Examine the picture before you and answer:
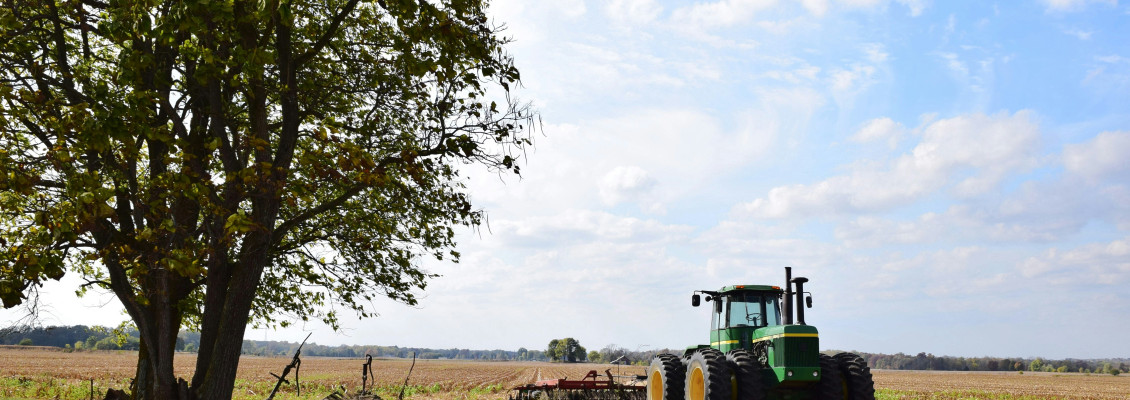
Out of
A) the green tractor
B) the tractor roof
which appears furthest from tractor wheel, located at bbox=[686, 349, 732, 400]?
the tractor roof

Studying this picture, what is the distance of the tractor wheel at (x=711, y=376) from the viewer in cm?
1247

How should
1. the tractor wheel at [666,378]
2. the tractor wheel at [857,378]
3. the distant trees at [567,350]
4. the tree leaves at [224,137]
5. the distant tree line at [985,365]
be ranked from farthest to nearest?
1. the distant tree line at [985,365]
2. the distant trees at [567,350]
3. the tractor wheel at [666,378]
4. the tractor wheel at [857,378]
5. the tree leaves at [224,137]

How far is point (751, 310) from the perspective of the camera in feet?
50.4

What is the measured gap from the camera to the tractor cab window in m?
15.3

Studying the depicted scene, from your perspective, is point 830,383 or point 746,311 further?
point 746,311

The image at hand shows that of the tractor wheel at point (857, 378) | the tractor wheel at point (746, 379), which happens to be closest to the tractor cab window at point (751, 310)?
the tractor wheel at point (857, 378)

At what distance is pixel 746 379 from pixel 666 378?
2.72 metres

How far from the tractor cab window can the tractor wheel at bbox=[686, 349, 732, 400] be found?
7.19ft

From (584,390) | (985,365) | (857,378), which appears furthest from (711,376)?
(985,365)

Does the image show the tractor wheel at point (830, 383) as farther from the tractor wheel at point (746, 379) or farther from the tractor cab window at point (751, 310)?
the tractor cab window at point (751, 310)

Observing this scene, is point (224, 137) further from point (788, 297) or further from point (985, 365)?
point (985, 365)

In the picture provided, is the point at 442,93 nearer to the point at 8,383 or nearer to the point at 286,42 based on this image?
A: the point at 286,42

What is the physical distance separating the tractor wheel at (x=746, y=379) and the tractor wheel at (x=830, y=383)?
3.79ft

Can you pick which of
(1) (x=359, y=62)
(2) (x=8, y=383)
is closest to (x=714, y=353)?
(1) (x=359, y=62)
